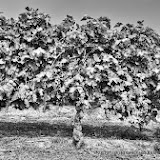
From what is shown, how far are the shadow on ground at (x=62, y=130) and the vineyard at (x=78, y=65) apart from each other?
4.12 ft

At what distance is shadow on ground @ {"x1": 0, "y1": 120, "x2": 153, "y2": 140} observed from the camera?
→ 1089 cm

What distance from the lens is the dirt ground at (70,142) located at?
338 inches

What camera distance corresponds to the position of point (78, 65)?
927 centimetres

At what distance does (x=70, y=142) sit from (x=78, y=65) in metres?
2.43

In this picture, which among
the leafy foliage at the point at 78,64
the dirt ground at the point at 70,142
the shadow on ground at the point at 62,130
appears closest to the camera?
the dirt ground at the point at 70,142

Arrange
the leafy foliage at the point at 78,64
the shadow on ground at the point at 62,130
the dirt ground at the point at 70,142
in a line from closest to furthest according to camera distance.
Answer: the dirt ground at the point at 70,142 → the leafy foliage at the point at 78,64 → the shadow on ground at the point at 62,130

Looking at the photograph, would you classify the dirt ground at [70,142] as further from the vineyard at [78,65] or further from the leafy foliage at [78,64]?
the leafy foliage at [78,64]

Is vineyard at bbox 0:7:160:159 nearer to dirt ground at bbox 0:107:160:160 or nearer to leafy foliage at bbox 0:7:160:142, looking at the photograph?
leafy foliage at bbox 0:7:160:142

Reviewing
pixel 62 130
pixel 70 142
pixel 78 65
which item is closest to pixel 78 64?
pixel 78 65

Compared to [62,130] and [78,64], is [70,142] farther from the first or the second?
[78,64]

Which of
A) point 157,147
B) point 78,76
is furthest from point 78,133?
point 157,147

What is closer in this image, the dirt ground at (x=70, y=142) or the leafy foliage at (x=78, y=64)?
the dirt ground at (x=70, y=142)

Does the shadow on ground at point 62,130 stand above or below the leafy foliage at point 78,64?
below

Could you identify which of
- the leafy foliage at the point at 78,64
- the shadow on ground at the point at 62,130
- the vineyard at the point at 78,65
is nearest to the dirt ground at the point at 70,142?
the shadow on ground at the point at 62,130
